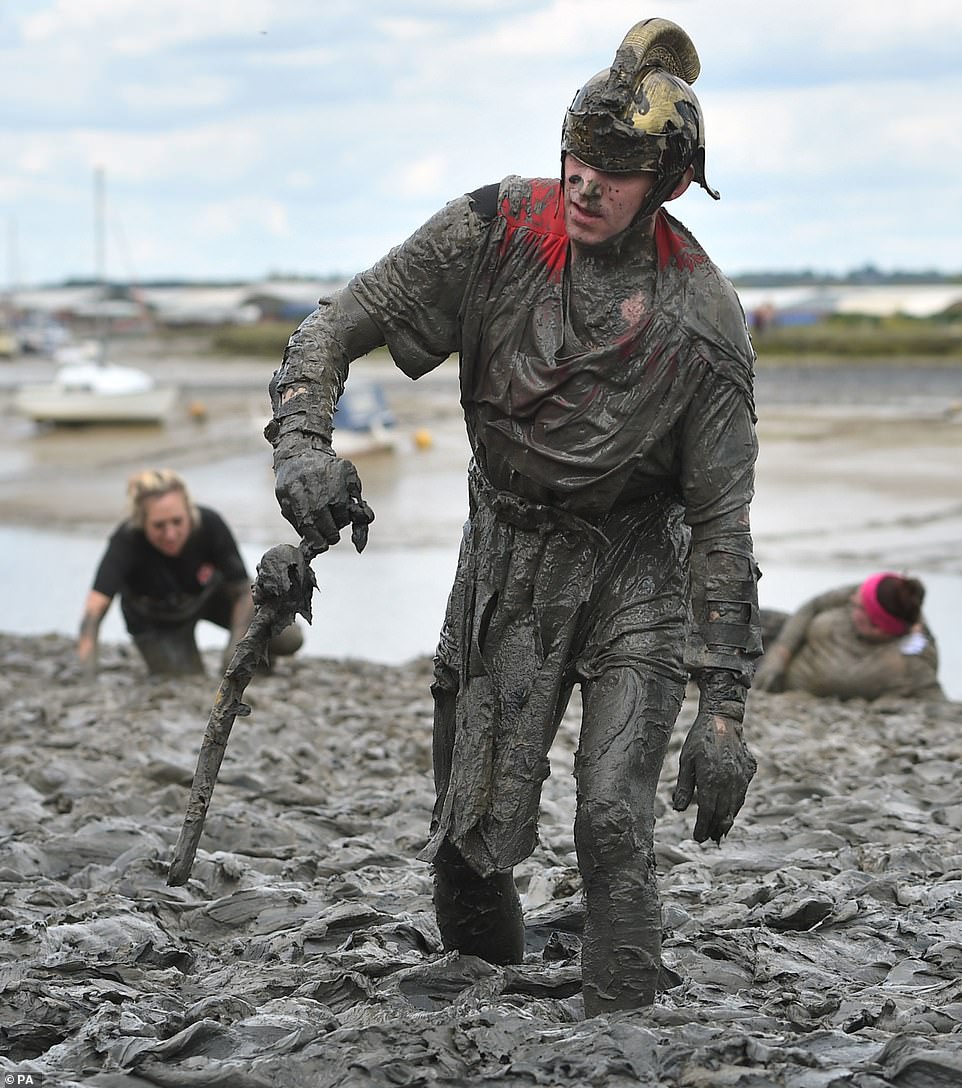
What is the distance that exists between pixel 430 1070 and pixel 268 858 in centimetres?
254

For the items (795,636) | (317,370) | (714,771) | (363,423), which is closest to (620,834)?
(714,771)

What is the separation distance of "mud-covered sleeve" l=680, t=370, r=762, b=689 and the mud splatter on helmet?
1.63ft

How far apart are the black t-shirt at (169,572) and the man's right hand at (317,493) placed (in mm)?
6049

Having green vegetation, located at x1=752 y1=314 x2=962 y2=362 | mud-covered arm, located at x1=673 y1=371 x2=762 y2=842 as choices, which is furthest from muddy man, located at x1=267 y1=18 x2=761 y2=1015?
green vegetation, located at x1=752 y1=314 x2=962 y2=362

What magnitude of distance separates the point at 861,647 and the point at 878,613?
0.32 metres

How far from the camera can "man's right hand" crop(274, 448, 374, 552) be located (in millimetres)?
3980

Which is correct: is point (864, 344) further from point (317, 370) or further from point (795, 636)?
point (317, 370)

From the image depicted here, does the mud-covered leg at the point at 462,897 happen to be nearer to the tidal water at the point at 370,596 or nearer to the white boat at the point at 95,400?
the tidal water at the point at 370,596

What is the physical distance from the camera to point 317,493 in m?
3.99

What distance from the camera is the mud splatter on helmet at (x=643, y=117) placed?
3.95m

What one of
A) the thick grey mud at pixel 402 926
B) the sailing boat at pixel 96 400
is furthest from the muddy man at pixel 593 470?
the sailing boat at pixel 96 400

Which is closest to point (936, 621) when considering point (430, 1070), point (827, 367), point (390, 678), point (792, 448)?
point (390, 678)

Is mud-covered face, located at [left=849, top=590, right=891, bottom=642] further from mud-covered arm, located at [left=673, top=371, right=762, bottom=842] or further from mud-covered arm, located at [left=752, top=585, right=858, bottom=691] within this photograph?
mud-covered arm, located at [left=673, top=371, right=762, bottom=842]

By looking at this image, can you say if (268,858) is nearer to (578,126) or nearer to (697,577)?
(697,577)
